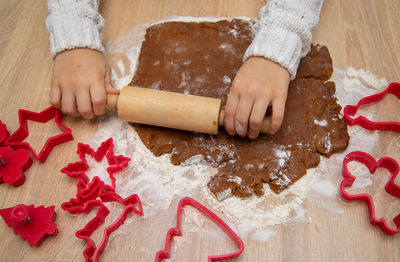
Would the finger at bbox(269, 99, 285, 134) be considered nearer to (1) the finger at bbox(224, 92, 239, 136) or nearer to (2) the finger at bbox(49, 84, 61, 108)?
(1) the finger at bbox(224, 92, 239, 136)

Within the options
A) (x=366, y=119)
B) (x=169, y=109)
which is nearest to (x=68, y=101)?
(x=169, y=109)

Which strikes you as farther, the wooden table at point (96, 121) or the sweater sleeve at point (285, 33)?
the sweater sleeve at point (285, 33)

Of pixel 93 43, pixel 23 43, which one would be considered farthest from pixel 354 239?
pixel 23 43

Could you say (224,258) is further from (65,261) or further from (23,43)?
(23,43)

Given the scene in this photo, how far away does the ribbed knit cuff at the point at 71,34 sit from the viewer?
3.35 ft

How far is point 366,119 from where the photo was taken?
0.99 m

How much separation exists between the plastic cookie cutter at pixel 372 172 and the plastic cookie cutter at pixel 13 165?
861mm

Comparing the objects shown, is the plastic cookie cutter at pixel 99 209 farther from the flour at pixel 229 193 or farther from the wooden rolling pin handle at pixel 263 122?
the wooden rolling pin handle at pixel 263 122

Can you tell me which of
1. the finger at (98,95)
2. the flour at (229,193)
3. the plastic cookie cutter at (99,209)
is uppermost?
A: the finger at (98,95)

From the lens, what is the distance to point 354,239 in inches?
Answer: 33.8

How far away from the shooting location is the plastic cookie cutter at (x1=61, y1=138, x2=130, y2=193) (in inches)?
36.9

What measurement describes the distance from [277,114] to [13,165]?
73 centimetres

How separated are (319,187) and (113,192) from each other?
1.82 ft

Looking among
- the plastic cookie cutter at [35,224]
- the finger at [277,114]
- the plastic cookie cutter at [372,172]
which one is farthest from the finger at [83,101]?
the plastic cookie cutter at [372,172]
